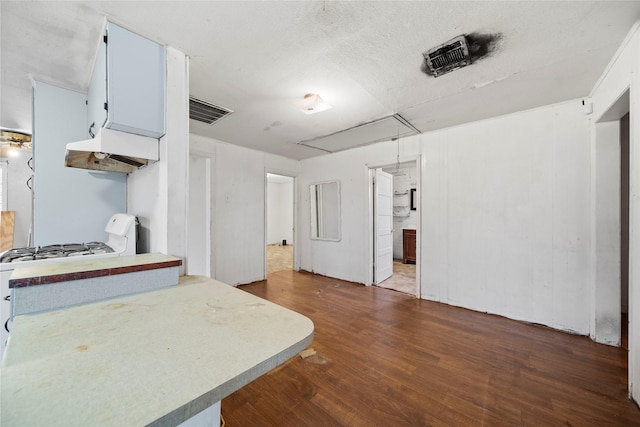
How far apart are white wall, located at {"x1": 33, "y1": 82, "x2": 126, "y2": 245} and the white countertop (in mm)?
1498

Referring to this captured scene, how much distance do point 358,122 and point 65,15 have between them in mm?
2593

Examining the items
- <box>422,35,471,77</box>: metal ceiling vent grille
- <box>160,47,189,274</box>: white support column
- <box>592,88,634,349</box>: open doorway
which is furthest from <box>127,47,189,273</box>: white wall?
<box>592,88,634,349</box>: open doorway

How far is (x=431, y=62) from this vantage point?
1894 mm

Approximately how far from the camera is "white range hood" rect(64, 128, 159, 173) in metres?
1.53

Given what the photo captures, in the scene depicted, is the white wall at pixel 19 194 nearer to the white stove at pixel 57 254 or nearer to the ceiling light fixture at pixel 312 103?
the white stove at pixel 57 254

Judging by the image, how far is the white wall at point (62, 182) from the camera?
202 centimetres

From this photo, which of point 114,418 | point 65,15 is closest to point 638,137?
point 114,418

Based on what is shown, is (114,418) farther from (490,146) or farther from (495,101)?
(490,146)

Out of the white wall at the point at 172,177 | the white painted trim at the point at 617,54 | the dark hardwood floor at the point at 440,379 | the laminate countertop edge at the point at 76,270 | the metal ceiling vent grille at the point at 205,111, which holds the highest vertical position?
the metal ceiling vent grille at the point at 205,111

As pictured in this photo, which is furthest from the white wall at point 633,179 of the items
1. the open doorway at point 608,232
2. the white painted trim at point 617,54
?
the open doorway at point 608,232

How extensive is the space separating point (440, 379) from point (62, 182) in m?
3.46

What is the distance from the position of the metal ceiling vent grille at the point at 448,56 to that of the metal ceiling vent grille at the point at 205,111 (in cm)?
206

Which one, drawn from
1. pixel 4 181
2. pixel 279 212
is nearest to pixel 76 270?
A: pixel 4 181

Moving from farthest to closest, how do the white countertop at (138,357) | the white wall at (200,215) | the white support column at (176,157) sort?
the white wall at (200,215) → the white support column at (176,157) → the white countertop at (138,357)
